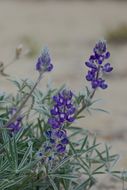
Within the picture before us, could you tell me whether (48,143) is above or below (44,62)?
below

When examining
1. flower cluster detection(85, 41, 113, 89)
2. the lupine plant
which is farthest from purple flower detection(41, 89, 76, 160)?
flower cluster detection(85, 41, 113, 89)

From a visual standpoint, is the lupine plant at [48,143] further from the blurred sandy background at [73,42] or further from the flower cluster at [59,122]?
the blurred sandy background at [73,42]

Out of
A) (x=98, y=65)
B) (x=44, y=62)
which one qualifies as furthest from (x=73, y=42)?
(x=44, y=62)

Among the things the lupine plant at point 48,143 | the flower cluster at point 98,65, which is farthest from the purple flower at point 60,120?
the flower cluster at point 98,65

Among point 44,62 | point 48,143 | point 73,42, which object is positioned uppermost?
point 73,42

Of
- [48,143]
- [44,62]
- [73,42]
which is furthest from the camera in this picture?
[73,42]

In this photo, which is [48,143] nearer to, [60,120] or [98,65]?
[60,120]

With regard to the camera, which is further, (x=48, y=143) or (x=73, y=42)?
(x=73, y=42)
